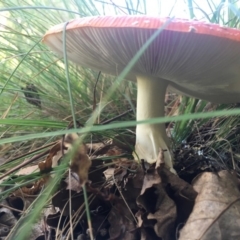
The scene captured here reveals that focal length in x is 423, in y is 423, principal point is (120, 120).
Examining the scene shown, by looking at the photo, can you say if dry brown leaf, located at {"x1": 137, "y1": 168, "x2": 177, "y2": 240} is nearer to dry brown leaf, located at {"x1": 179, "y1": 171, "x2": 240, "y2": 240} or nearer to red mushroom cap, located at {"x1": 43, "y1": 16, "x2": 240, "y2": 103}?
dry brown leaf, located at {"x1": 179, "y1": 171, "x2": 240, "y2": 240}

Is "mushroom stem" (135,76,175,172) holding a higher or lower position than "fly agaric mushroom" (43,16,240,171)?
lower

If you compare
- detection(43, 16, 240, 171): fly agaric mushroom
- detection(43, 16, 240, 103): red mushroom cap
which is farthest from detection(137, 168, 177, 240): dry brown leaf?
detection(43, 16, 240, 103): red mushroom cap

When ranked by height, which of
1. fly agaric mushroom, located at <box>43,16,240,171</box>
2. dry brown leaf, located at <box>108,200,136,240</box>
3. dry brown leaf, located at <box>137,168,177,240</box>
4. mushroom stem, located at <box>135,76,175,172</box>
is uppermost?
fly agaric mushroom, located at <box>43,16,240,171</box>

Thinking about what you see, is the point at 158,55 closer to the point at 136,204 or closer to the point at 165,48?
the point at 165,48

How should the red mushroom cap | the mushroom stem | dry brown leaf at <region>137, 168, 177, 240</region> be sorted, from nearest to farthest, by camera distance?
the red mushroom cap, dry brown leaf at <region>137, 168, 177, 240</region>, the mushroom stem

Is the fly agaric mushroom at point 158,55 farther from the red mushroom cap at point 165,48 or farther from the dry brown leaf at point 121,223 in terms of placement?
the dry brown leaf at point 121,223

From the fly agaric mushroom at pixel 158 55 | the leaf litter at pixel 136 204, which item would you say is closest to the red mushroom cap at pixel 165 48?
the fly agaric mushroom at pixel 158 55

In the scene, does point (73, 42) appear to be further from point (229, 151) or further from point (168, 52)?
point (229, 151)
